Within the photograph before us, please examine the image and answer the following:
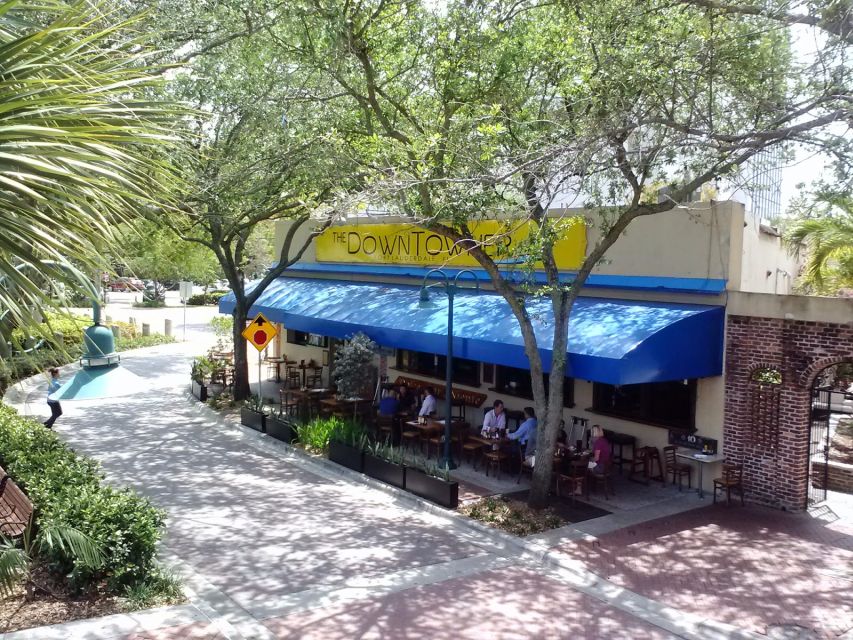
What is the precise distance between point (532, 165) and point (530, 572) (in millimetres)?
5578

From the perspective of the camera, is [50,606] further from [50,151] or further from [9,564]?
[50,151]

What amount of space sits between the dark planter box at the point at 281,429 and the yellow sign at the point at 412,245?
4889mm

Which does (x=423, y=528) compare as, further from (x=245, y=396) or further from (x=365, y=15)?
(x=245, y=396)

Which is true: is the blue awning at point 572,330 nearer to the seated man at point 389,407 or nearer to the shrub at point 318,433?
the seated man at point 389,407

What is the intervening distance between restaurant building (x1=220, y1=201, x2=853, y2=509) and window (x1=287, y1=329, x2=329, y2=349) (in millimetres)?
6088

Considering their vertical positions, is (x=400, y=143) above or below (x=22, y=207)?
above

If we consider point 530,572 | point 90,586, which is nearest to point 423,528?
point 530,572

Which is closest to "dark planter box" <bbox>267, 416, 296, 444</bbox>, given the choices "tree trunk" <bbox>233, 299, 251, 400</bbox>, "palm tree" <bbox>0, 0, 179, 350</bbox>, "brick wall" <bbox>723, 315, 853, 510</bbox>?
"tree trunk" <bbox>233, 299, 251, 400</bbox>

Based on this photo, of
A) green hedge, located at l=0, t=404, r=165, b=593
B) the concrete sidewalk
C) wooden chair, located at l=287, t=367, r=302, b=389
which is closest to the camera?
the concrete sidewalk

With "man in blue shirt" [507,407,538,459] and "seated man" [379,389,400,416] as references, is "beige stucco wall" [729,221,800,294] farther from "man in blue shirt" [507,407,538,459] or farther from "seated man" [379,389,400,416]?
"seated man" [379,389,400,416]

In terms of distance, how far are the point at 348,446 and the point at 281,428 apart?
2816 mm

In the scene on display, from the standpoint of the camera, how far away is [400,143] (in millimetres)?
12555

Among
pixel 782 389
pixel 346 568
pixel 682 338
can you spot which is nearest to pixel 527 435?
pixel 682 338

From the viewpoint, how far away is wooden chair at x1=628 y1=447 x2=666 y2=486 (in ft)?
43.4
